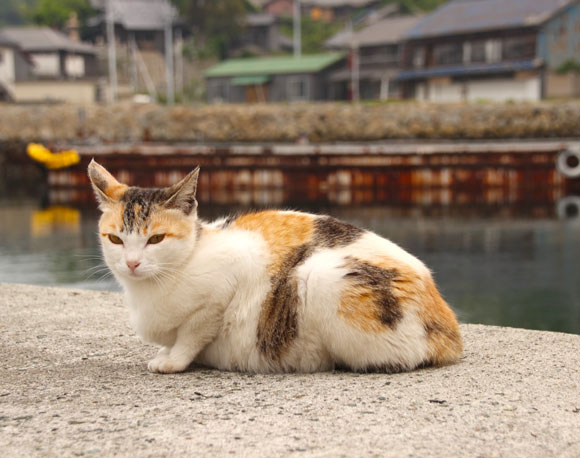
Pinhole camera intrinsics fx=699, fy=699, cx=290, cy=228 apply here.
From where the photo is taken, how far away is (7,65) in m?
47.2

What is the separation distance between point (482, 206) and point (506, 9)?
65.3 ft

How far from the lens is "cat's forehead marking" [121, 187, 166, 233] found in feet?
10.8

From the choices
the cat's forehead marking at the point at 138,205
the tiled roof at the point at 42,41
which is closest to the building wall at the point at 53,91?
the tiled roof at the point at 42,41

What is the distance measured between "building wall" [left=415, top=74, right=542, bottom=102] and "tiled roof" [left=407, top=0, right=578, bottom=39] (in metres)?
2.81

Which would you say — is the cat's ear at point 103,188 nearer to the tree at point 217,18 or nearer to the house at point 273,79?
the house at point 273,79

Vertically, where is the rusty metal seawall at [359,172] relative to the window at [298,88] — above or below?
below

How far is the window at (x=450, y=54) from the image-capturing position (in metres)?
39.8

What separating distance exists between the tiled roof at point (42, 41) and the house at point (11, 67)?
991mm

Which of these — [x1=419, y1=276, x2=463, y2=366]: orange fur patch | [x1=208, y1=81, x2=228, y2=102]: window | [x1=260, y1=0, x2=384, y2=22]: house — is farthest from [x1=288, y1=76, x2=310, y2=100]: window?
[x1=419, y1=276, x2=463, y2=366]: orange fur patch

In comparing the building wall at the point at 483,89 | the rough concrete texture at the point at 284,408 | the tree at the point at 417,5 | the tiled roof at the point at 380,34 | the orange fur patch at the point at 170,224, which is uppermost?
the tree at the point at 417,5

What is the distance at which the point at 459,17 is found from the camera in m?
40.5

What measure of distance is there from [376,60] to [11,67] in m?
24.5

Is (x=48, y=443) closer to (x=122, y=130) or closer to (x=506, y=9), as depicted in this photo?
(x=122, y=130)

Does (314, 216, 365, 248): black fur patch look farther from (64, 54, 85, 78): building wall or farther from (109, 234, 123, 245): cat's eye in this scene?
(64, 54, 85, 78): building wall
